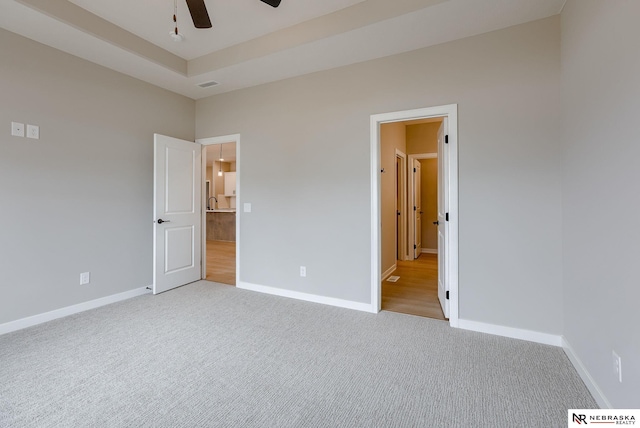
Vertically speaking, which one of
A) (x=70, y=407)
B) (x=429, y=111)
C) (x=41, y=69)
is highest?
(x=41, y=69)

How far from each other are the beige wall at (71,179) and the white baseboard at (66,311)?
1.9 inches

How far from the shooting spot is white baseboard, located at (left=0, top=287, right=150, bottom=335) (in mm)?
2643

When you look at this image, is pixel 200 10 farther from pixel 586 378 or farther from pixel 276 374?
pixel 586 378

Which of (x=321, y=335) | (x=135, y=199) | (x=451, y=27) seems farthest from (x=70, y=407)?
(x=451, y=27)

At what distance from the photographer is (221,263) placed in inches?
222

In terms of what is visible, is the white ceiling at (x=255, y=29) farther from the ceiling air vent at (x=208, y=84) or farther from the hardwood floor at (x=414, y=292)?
the hardwood floor at (x=414, y=292)

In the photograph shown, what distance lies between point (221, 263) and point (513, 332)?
4.82 m

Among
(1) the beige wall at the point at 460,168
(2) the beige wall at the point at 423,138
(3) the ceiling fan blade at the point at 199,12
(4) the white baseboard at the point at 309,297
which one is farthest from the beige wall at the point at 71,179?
(2) the beige wall at the point at 423,138

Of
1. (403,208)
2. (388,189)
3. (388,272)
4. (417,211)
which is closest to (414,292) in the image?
(388,272)

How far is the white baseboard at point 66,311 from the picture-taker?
2.64 m

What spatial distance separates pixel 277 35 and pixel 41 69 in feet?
7.77

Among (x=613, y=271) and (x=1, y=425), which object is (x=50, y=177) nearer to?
(x=1, y=425)

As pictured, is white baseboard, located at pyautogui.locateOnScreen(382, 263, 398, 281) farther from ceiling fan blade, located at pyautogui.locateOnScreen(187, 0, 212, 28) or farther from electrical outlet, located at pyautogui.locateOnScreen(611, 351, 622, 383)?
ceiling fan blade, located at pyautogui.locateOnScreen(187, 0, 212, 28)

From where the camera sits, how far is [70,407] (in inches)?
65.1
